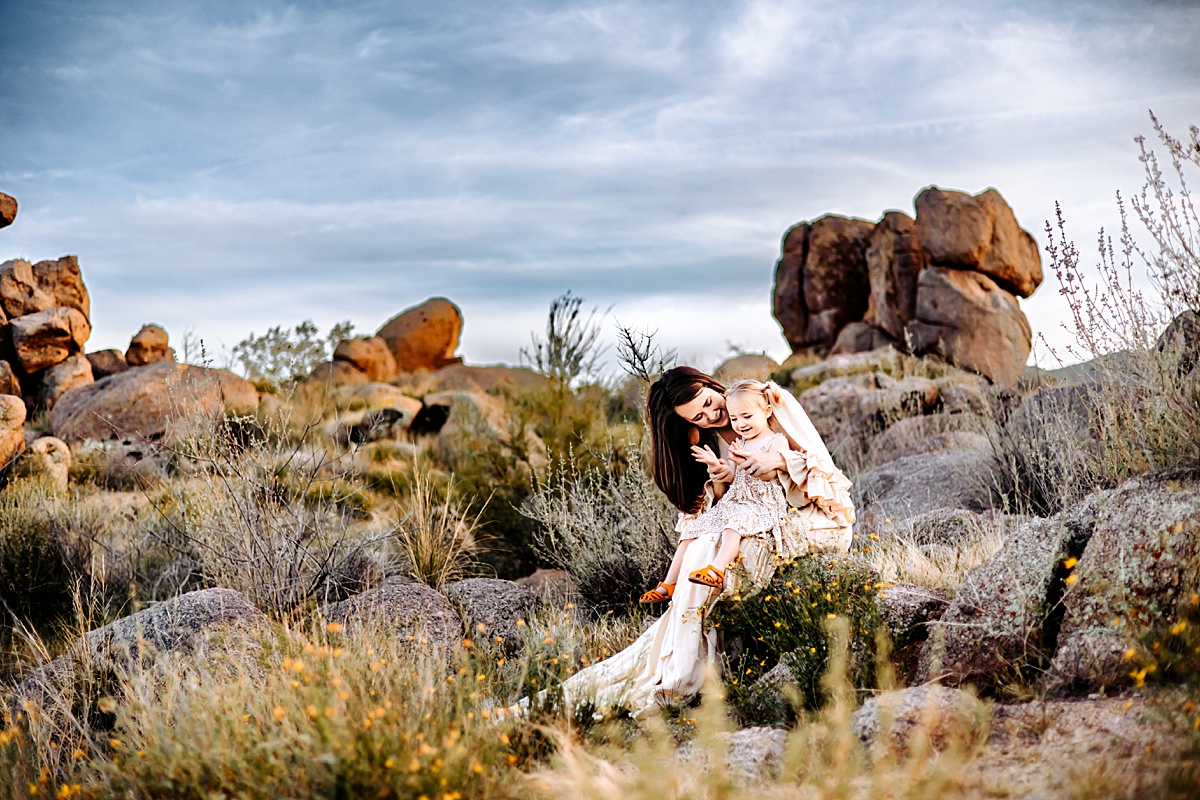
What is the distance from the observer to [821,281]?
2867 cm

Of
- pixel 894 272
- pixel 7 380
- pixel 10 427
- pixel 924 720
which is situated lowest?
pixel 924 720

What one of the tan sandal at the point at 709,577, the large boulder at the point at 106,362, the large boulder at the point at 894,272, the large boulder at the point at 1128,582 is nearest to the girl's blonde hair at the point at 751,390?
A: the tan sandal at the point at 709,577

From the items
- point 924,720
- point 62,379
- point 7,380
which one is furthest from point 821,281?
point 924,720

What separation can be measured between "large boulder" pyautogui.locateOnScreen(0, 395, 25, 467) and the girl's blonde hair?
1047 cm

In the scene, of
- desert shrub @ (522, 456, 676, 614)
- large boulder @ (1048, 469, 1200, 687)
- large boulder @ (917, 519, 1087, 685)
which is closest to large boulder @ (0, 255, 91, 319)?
desert shrub @ (522, 456, 676, 614)

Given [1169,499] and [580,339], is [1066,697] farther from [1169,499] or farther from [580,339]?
[580,339]

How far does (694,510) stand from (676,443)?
0.39 meters

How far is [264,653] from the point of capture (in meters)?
5.19

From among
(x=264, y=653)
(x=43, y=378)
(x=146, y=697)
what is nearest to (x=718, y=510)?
(x=264, y=653)

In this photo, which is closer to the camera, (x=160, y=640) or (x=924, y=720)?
(x=924, y=720)

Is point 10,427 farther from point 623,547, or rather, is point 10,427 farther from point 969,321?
point 969,321

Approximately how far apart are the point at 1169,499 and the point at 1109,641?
71 centimetres

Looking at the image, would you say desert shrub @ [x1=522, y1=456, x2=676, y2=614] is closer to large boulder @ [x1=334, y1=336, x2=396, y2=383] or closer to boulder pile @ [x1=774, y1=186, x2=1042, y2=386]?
boulder pile @ [x1=774, y1=186, x2=1042, y2=386]

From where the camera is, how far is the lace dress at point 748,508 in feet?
16.9
